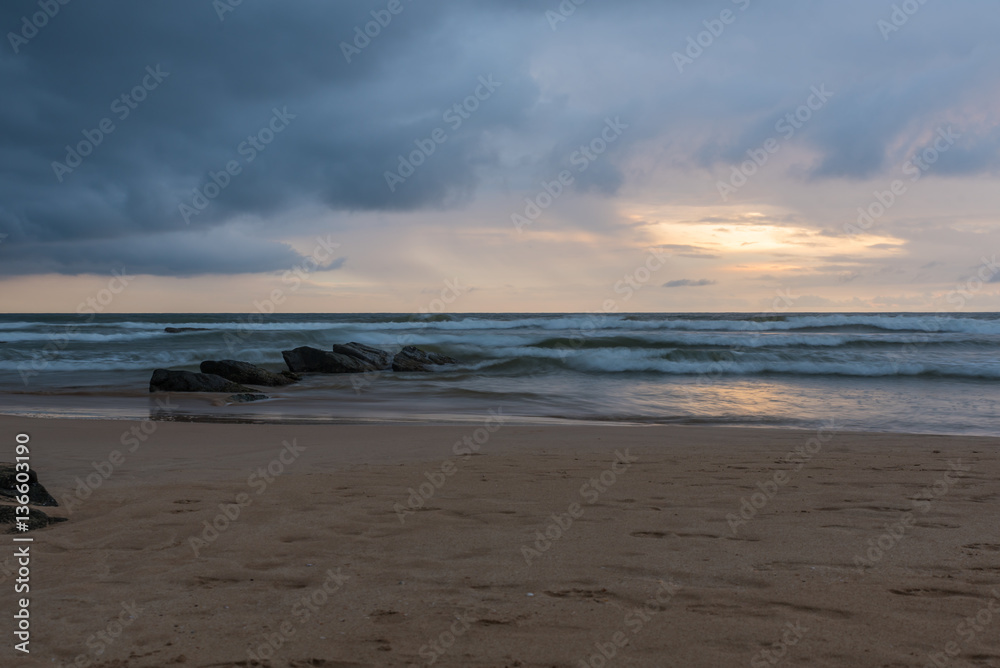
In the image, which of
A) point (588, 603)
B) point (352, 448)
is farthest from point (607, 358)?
point (588, 603)

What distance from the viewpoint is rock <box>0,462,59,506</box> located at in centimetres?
477

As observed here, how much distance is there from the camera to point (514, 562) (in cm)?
369

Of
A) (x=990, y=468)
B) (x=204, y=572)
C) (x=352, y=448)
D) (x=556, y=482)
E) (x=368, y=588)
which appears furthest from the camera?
(x=352, y=448)

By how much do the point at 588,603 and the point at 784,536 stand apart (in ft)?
5.44

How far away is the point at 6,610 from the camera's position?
9.82ft

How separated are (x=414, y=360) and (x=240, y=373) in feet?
21.0

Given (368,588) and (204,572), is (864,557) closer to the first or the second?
(368,588)
